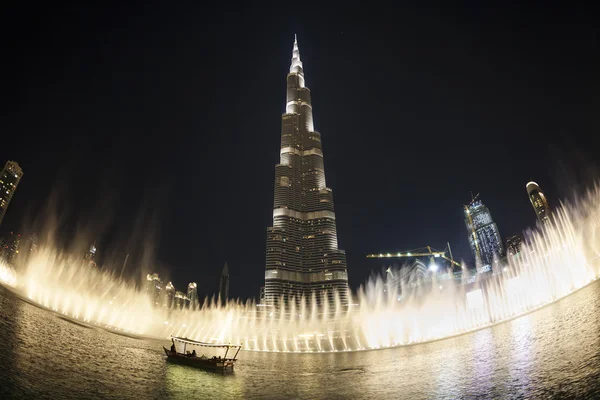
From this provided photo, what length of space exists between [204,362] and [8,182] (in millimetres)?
142962

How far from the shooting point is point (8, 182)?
129 metres

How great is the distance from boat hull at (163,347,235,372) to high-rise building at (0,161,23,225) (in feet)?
434

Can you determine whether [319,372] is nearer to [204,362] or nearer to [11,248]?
[204,362]

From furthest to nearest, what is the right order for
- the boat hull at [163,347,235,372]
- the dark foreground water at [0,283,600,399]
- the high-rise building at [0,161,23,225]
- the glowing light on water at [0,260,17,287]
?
the high-rise building at [0,161,23,225] → the glowing light on water at [0,260,17,287] → the boat hull at [163,347,235,372] → the dark foreground water at [0,283,600,399]

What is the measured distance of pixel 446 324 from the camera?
73.1 m

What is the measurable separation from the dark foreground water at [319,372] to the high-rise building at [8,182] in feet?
382

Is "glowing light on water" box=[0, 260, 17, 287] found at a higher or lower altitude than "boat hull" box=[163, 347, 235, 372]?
higher

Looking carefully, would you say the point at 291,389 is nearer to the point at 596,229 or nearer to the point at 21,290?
the point at 21,290

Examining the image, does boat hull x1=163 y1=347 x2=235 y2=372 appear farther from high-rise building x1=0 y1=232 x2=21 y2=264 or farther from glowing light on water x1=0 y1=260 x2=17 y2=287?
high-rise building x1=0 y1=232 x2=21 y2=264

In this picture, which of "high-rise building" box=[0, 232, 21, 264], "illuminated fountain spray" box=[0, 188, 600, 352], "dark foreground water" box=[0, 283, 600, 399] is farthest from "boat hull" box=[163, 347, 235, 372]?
"high-rise building" box=[0, 232, 21, 264]

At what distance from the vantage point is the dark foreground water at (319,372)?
20.1 meters

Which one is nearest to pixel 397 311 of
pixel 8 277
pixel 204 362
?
pixel 204 362

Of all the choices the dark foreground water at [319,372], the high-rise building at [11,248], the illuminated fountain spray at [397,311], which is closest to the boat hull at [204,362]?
the dark foreground water at [319,372]

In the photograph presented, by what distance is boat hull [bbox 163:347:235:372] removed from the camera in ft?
116
